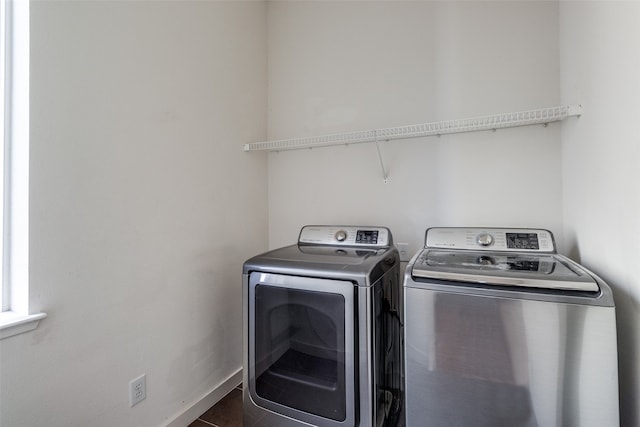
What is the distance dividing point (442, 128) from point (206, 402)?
206 centimetres

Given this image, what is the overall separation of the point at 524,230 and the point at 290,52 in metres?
1.97

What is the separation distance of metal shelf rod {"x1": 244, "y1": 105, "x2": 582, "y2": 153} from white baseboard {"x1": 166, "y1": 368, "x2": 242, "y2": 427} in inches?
59.9

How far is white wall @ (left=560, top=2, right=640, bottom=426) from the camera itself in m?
0.85

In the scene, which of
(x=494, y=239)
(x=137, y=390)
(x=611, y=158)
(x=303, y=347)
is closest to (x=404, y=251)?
(x=494, y=239)

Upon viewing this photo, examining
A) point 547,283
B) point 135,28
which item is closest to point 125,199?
point 135,28

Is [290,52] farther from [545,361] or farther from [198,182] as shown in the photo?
[545,361]

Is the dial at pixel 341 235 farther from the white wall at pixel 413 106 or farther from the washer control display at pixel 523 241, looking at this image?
the washer control display at pixel 523 241

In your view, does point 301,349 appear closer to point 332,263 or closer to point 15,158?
point 332,263

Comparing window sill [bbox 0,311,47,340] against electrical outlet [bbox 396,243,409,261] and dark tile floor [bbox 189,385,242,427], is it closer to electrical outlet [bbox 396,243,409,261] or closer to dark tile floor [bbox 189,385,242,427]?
dark tile floor [bbox 189,385,242,427]

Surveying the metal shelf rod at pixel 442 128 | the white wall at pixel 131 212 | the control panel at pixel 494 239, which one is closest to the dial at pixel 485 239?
the control panel at pixel 494 239

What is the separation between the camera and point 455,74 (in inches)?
67.2

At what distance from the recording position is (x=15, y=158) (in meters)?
0.97

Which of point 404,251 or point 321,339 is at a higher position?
point 404,251

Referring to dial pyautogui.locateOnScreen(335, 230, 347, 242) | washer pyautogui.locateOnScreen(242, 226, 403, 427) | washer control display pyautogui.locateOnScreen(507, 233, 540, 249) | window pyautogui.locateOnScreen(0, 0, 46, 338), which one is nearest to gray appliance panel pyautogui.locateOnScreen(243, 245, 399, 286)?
washer pyautogui.locateOnScreen(242, 226, 403, 427)
